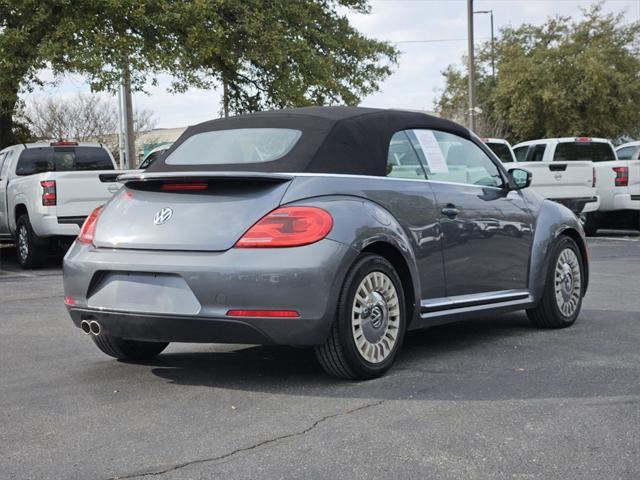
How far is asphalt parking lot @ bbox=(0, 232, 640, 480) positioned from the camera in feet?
13.1

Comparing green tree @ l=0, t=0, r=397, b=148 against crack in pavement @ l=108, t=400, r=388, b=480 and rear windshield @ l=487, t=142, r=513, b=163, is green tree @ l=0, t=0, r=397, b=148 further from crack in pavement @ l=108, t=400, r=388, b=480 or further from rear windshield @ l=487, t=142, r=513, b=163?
crack in pavement @ l=108, t=400, r=388, b=480

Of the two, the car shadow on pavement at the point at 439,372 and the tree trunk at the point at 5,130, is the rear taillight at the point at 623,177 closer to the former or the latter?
the car shadow on pavement at the point at 439,372

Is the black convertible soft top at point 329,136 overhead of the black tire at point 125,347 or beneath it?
overhead

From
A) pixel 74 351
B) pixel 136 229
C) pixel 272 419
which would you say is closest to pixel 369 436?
pixel 272 419

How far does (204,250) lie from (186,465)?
1503mm

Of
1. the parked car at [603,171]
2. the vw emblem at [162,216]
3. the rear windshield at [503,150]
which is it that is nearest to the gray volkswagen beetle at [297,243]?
the vw emblem at [162,216]

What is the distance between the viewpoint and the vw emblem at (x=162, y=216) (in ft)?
17.8

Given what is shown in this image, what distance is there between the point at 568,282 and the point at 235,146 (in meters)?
2.97

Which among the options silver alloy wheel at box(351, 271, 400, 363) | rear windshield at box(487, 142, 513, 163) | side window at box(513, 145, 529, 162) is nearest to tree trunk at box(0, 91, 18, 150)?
rear windshield at box(487, 142, 513, 163)

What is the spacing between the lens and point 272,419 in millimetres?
4715

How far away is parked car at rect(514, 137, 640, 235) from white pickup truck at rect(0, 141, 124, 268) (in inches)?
324

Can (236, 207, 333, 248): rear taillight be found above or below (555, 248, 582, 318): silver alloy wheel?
above

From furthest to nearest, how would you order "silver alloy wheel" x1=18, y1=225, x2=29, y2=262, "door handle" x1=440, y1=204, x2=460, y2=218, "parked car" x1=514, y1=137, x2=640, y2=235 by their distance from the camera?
"parked car" x1=514, y1=137, x2=640, y2=235 < "silver alloy wheel" x1=18, y1=225, x2=29, y2=262 < "door handle" x1=440, y1=204, x2=460, y2=218

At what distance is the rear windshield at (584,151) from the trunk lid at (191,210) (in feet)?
50.1
